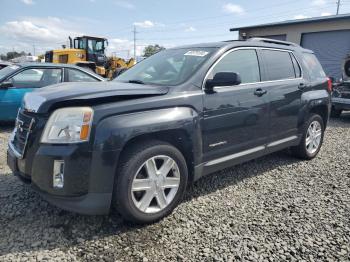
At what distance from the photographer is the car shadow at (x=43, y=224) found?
100.0 inches

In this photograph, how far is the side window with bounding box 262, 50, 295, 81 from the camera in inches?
159

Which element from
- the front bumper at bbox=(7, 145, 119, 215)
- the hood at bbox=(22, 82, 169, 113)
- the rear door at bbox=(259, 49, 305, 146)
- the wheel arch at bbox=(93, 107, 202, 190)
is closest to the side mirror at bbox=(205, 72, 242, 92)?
the wheel arch at bbox=(93, 107, 202, 190)

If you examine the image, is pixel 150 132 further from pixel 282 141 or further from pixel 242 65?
pixel 282 141

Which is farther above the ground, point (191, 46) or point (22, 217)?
point (191, 46)

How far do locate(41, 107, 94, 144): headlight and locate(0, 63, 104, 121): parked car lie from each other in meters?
4.41

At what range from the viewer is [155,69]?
12.2ft

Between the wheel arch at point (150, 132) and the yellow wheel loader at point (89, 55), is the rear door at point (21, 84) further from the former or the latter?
the yellow wheel loader at point (89, 55)

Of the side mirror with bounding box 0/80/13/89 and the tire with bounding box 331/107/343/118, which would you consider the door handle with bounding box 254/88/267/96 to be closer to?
the side mirror with bounding box 0/80/13/89

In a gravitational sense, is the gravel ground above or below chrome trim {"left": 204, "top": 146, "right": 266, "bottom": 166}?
below

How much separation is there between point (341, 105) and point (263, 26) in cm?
1252

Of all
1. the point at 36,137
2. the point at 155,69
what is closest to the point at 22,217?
the point at 36,137

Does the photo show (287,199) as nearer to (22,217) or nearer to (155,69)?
(155,69)

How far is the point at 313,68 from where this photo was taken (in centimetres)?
493

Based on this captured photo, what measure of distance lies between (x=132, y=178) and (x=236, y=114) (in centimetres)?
146
